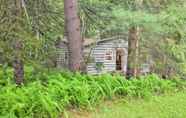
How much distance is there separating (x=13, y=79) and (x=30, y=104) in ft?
7.33

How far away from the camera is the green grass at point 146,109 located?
420 inches

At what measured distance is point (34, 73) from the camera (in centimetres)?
1231

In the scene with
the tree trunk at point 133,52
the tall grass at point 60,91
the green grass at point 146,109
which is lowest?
the green grass at point 146,109

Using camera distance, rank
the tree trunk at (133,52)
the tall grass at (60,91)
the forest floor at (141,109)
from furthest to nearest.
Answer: the tree trunk at (133,52) → the forest floor at (141,109) → the tall grass at (60,91)

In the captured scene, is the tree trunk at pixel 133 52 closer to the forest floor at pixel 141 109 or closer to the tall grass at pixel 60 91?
the tall grass at pixel 60 91

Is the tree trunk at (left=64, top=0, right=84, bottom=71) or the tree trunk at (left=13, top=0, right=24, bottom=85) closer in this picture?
the tree trunk at (left=13, top=0, right=24, bottom=85)

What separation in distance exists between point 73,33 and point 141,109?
3525mm

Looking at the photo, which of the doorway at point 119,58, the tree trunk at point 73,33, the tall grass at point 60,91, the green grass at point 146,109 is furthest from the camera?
the doorway at point 119,58

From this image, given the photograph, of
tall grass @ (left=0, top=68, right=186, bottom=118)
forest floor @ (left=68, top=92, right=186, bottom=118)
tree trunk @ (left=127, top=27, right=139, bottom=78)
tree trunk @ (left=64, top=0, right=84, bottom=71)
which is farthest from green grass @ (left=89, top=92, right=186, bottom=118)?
tree trunk @ (left=127, top=27, right=139, bottom=78)

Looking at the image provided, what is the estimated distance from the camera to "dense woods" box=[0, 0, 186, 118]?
34.7 feet

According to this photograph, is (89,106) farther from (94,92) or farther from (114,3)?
(114,3)

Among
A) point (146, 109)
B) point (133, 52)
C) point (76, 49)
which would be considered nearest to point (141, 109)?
point (146, 109)

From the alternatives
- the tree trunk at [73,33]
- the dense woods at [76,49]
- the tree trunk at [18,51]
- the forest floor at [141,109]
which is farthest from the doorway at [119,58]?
the tree trunk at [18,51]

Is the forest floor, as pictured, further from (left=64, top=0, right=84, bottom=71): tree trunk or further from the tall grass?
(left=64, top=0, right=84, bottom=71): tree trunk
